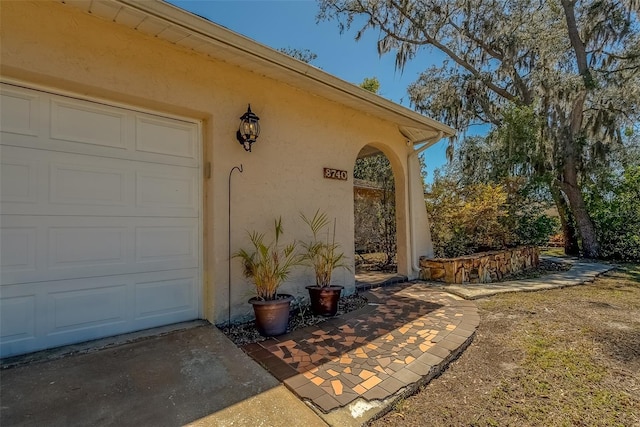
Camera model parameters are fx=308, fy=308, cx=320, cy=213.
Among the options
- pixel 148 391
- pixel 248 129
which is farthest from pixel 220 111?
pixel 148 391

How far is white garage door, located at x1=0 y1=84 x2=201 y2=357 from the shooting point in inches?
104

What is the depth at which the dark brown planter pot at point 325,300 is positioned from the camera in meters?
3.99

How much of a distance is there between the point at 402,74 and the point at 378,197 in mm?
5747

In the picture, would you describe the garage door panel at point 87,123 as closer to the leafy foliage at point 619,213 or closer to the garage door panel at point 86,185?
the garage door panel at point 86,185

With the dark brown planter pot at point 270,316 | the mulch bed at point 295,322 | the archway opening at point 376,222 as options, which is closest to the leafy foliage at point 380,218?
the archway opening at point 376,222

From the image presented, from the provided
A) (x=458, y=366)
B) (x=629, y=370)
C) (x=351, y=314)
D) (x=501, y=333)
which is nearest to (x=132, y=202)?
(x=351, y=314)

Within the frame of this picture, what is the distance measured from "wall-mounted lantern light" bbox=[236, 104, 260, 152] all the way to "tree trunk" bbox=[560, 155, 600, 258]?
9.89 m

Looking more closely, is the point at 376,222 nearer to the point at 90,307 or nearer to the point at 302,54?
the point at 90,307

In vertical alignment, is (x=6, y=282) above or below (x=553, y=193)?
below

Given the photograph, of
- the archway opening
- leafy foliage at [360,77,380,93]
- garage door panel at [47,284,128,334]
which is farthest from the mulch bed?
leafy foliage at [360,77,380,93]

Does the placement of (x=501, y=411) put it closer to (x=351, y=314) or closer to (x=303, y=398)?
(x=303, y=398)

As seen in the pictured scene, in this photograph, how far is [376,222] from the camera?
27.8 ft

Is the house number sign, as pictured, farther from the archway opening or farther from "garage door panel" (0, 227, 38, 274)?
"garage door panel" (0, 227, 38, 274)

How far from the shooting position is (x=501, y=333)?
11.6 ft
